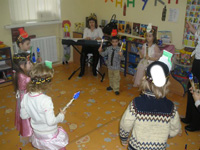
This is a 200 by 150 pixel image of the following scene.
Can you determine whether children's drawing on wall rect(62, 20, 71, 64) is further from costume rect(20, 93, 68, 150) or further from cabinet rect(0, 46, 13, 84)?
costume rect(20, 93, 68, 150)

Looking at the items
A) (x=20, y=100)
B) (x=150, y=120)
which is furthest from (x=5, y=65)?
(x=150, y=120)

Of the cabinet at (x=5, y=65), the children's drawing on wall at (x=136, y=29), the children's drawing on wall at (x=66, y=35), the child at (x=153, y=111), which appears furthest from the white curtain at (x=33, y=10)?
the child at (x=153, y=111)

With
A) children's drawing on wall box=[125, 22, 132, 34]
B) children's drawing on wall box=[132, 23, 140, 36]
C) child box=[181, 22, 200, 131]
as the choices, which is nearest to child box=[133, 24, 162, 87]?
child box=[181, 22, 200, 131]

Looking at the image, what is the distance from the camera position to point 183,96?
394 centimetres

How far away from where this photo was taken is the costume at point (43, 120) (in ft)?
6.03

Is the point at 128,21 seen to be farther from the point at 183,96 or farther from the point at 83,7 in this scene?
the point at 183,96

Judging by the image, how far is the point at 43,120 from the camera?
192cm

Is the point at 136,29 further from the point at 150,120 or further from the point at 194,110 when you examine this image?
the point at 150,120

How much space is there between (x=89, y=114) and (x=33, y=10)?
2721mm

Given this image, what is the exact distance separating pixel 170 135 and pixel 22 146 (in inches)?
71.2

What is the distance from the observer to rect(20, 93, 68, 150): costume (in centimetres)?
184

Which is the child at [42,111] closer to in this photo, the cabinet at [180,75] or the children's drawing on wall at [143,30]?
the cabinet at [180,75]

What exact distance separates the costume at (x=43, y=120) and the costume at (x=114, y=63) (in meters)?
2.05

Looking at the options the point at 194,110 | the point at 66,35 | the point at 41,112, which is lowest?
the point at 194,110
